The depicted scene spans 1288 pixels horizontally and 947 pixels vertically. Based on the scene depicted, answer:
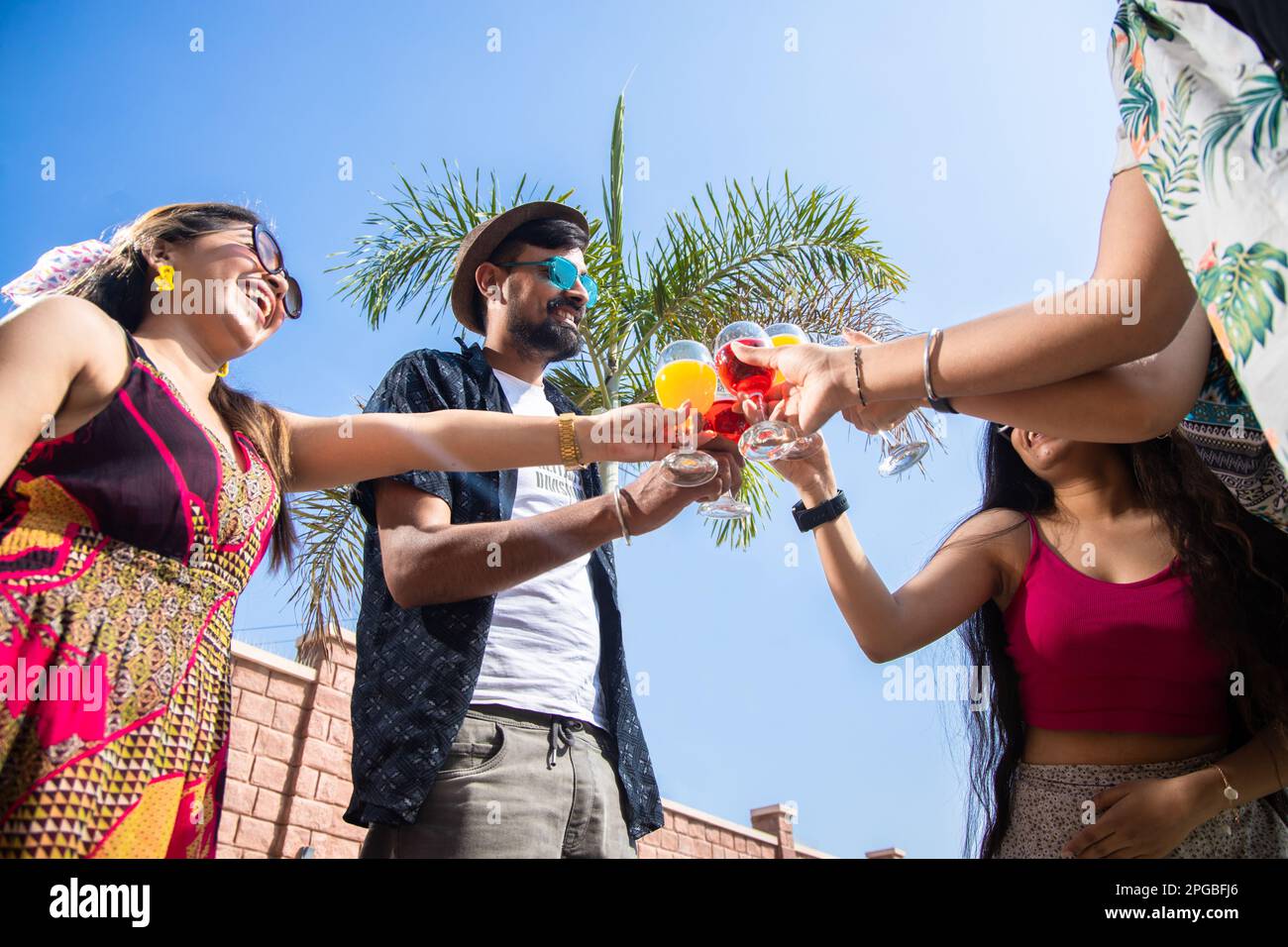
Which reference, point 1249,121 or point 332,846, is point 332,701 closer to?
point 332,846

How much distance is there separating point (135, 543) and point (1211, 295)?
1.44 metres

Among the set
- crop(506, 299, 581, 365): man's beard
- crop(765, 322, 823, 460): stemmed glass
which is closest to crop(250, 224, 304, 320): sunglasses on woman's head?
crop(506, 299, 581, 365): man's beard

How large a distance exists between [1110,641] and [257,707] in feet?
15.0

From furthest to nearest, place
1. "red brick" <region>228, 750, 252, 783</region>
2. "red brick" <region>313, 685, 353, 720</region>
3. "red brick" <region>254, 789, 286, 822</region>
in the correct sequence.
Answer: "red brick" <region>313, 685, 353, 720</region>
"red brick" <region>254, 789, 286, 822</region>
"red brick" <region>228, 750, 252, 783</region>

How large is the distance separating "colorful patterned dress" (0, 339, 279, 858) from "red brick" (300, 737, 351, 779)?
4.23 m

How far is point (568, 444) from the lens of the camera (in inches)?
91.4

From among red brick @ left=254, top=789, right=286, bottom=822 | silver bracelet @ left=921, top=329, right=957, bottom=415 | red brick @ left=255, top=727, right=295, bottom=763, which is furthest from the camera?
red brick @ left=255, top=727, right=295, bottom=763

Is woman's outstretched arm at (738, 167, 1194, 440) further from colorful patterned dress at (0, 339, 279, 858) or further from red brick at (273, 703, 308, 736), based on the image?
red brick at (273, 703, 308, 736)

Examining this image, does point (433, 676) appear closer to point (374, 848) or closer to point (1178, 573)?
point (374, 848)

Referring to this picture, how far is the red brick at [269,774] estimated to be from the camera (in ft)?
17.1

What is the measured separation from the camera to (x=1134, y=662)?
2.01 meters

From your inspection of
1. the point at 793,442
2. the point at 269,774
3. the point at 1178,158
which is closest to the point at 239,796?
the point at 269,774

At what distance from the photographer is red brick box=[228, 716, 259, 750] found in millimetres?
5168

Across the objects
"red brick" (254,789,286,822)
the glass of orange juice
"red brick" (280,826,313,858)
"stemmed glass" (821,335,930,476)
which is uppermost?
the glass of orange juice
